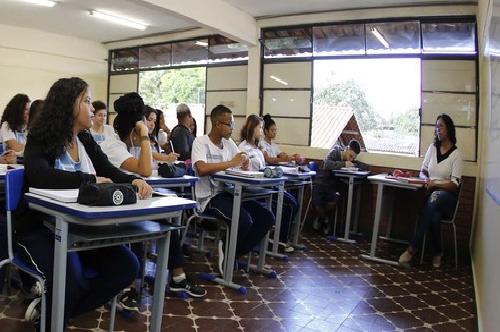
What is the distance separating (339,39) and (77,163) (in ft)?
14.9

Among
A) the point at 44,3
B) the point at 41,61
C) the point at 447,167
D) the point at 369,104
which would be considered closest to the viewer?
the point at 447,167

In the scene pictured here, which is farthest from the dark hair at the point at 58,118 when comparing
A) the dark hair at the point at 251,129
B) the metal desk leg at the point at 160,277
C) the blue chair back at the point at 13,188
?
the dark hair at the point at 251,129

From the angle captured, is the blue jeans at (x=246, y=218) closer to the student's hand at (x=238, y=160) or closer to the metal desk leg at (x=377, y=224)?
the student's hand at (x=238, y=160)

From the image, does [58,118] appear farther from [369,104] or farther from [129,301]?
[369,104]

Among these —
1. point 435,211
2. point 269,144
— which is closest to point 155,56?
point 269,144

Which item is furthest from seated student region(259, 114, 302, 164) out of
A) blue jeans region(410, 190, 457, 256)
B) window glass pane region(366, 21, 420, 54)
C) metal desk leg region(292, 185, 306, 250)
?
window glass pane region(366, 21, 420, 54)

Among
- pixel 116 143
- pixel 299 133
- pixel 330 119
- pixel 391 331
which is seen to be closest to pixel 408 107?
pixel 330 119

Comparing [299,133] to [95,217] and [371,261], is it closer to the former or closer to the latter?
[371,261]

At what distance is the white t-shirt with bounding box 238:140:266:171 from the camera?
3734 millimetres

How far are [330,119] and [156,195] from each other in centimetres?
432

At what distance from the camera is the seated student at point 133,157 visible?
261 cm

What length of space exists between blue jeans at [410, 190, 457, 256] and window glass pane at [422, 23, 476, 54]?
188cm

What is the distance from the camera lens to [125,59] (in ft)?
28.1

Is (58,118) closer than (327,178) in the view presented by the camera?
Yes
